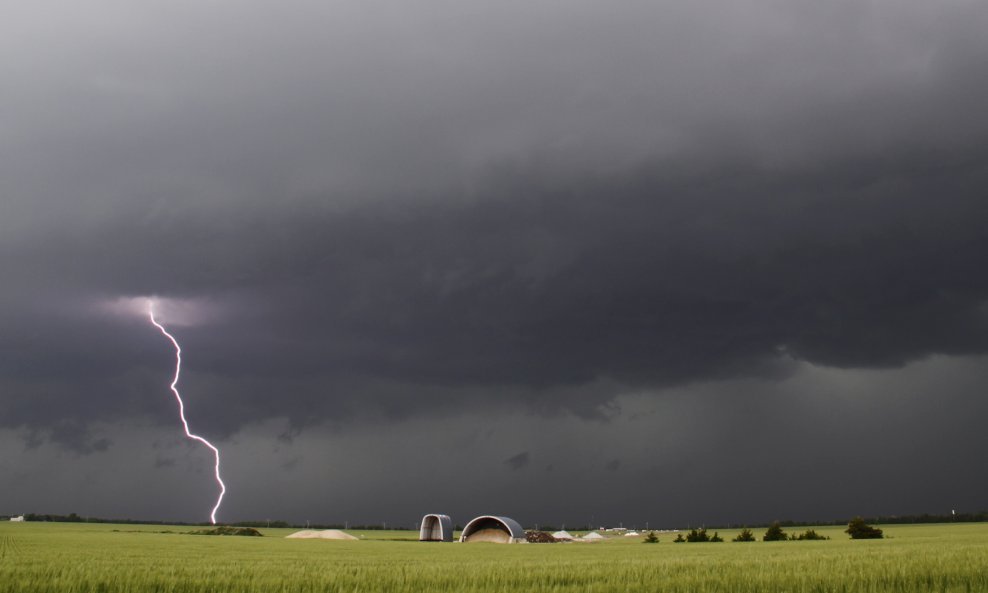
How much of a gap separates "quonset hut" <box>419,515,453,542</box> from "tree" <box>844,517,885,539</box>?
62597mm

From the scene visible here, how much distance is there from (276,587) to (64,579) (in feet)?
21.1

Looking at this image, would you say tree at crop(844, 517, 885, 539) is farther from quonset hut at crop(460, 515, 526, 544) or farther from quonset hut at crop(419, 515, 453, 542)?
quonset hut at crop(419, 515, 453, 542)

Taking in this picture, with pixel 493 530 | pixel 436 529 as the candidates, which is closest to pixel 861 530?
Result: pixel 493 530

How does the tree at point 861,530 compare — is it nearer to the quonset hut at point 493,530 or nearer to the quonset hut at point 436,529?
the quonset hut at point 493,530

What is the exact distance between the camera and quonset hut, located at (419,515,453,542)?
119 meters

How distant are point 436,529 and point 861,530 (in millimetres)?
66570

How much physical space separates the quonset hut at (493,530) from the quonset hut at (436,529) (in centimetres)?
1154

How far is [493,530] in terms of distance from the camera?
106625 mm

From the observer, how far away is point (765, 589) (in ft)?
53.1

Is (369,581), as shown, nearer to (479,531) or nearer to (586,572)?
(586,572)

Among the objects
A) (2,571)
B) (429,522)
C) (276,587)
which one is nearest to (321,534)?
(429,522)

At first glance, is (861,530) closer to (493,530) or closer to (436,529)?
(493,530)

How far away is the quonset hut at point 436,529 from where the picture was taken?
11906cm

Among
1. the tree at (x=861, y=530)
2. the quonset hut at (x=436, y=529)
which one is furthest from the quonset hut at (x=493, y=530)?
the tree at (x=861, y=530)
